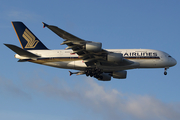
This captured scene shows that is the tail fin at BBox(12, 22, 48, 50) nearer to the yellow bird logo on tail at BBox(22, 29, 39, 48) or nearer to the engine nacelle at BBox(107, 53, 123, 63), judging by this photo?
the yellow bird logo on tail at BBox(22, 29, 39, 48)

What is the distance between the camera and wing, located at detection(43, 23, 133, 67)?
131 ft

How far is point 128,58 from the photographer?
4759cm

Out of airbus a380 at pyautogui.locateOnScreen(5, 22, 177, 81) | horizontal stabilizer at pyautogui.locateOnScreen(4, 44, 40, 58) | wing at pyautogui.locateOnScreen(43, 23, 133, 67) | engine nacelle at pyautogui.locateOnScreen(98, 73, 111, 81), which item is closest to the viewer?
wing at pyautogui.locateOnScreen(43, 23, 133, 67)

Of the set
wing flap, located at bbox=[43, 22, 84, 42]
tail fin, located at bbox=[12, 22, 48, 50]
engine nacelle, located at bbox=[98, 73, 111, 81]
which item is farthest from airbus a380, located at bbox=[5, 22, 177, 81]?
engine nacelle, located at bbox=[98, 73, 111, 81]

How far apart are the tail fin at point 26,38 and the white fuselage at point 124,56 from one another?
9.42 feet

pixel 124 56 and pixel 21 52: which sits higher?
pixel 21 52

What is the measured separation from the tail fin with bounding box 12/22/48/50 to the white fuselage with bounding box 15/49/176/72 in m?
2.87

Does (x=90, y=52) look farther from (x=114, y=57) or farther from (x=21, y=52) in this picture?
(x=21, y=52)

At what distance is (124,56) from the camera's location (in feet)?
156

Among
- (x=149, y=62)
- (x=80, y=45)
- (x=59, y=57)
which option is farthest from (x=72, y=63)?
(x=149, y=62)

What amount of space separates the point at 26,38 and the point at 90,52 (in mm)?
14359

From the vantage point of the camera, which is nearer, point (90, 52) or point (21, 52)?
point (90, 52)

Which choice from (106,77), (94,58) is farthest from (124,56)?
(106,77)

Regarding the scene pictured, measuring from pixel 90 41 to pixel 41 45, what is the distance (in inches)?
512
